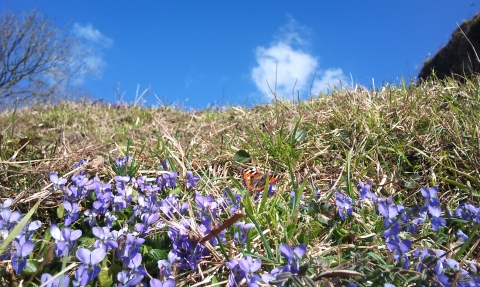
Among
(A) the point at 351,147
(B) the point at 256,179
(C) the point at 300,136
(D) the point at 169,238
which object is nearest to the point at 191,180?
(B) the point at 256,179

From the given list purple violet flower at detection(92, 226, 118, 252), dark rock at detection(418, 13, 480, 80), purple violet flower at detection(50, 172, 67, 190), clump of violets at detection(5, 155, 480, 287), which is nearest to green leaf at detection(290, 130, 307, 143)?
A: clump of violets at detection(5, 155, 480, 287)

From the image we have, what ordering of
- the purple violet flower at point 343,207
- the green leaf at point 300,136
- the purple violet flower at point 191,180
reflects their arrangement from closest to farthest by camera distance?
1. the purple violet flower at point 343,207
2. the purple violet flower at point 191,180
3. the green leaf at point 300,136

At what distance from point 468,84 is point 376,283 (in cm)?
275

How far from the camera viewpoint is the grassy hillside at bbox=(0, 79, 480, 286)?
120 centimetres

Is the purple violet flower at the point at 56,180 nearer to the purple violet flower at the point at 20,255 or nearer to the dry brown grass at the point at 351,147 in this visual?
the dry brown grass at the point at 351,147

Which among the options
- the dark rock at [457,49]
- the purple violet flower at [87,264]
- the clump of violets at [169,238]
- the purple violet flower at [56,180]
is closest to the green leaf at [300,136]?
the clump of violets at [169,238]

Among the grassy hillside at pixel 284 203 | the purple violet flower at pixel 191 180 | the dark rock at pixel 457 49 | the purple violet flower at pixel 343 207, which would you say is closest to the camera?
the grassy hillside at pixel 284 203

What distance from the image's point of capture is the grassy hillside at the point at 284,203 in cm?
120

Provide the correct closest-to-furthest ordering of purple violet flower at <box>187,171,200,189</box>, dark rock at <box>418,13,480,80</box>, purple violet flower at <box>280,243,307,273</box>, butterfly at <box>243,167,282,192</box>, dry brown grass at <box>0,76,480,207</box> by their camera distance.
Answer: purple violet flower at <box>280,243,307,273</box> → purple violet flower at <box>187,171,200,189</box> → butterfly at <box>243,167,282,192</box> → dry brown grass at <box>0,76,480,207</box> → dark rock at <box>418,13,480,80</box>

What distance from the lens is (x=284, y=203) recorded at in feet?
5.94

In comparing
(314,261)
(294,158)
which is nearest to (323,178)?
(294,158)

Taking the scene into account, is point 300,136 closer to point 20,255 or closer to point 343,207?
point 343,207

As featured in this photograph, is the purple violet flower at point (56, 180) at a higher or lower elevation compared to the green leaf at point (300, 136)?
lower

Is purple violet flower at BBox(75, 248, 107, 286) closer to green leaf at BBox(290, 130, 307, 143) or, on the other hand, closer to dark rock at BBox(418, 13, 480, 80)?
green leaf at BBox(290, 130, 307, 143)
